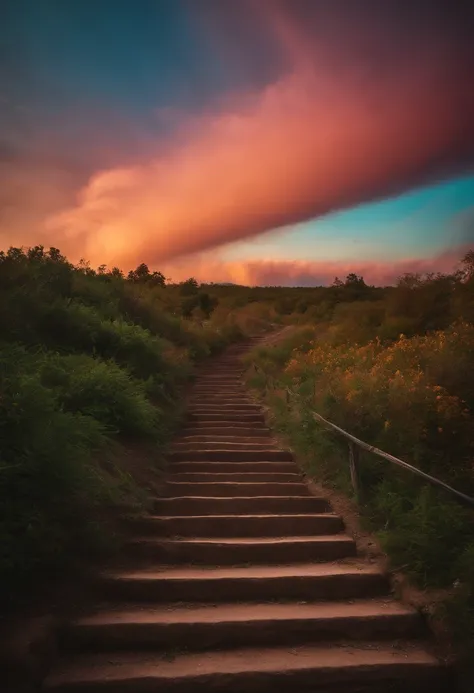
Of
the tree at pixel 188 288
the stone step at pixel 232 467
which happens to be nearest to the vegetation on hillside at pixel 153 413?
the stone step at pixel 232 467

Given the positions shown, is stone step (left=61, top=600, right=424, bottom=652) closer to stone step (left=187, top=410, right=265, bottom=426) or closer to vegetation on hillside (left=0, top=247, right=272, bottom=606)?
vegetation on hillside (left=0, top=247, right=272, bottom=606)

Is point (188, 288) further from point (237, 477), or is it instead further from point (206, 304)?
point (237, 477)

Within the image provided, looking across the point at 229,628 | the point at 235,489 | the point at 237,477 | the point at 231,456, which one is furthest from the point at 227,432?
the point at 229,628

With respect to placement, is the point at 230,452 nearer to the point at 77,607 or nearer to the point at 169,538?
the point at 169,538

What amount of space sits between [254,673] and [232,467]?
4.20 meters

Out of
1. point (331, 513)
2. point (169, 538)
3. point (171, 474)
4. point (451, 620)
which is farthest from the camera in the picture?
point (171, 474)

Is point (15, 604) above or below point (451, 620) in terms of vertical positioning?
above

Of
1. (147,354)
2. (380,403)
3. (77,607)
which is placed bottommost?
(77,607)

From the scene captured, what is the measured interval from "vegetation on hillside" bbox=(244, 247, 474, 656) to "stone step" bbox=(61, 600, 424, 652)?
59 cm

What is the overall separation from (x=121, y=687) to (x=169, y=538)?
2130 mm

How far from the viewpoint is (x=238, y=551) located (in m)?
5.59

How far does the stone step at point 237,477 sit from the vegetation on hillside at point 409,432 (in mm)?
417

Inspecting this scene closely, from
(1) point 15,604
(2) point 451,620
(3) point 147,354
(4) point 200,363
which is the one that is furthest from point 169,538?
(4) point 200,363

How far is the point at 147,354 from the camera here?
11555mm
